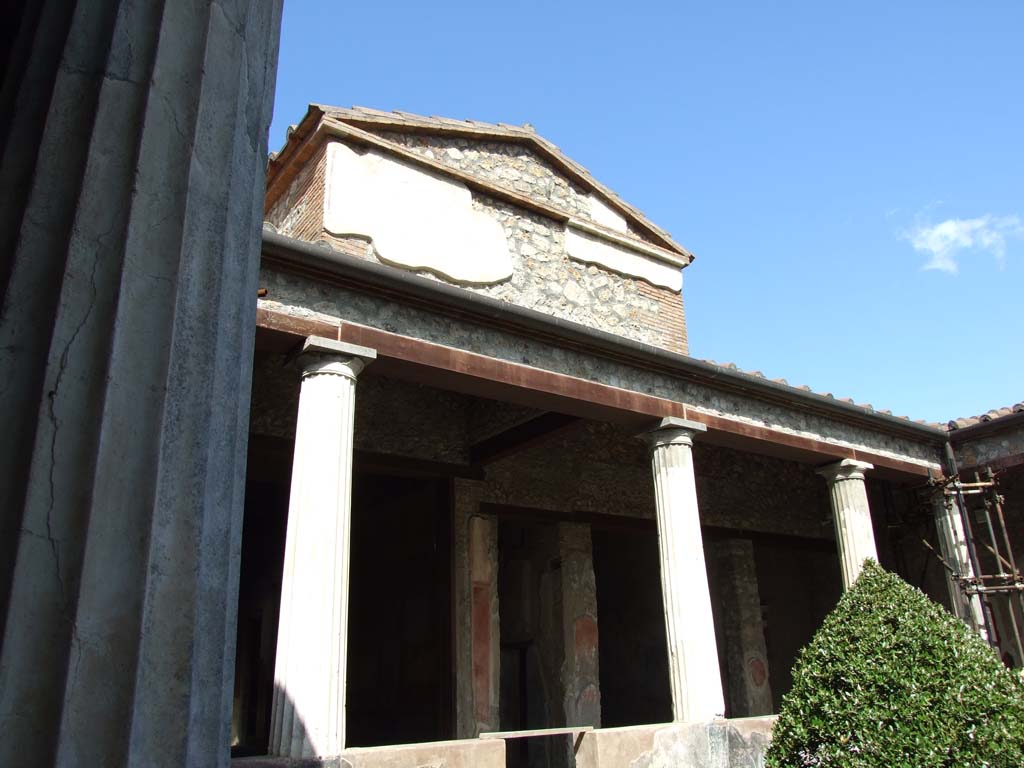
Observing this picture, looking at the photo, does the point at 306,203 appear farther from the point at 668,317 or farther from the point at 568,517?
the point at 568,517

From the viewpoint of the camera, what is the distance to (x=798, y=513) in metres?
11.6

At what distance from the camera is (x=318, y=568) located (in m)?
4.83

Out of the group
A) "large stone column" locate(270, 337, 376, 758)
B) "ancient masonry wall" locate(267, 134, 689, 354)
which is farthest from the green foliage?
"ancient masonry wall" locate(267, 134, 689, 354)

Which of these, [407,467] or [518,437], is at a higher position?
[518,437]

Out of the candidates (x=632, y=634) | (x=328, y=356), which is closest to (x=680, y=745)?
(x=328, y=356)

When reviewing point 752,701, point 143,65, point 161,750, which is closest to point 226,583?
point 161,750

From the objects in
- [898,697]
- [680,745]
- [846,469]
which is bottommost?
[680,745]

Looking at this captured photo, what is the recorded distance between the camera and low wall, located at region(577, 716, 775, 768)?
222 inches

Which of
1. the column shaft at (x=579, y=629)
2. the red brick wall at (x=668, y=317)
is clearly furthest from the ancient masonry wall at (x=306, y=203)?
the column shaft at (x=579, y=629)

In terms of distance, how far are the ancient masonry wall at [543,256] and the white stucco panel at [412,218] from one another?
15 centimetres

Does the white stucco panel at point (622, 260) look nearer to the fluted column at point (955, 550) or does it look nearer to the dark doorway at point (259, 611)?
the fluted column at point (955, 550)

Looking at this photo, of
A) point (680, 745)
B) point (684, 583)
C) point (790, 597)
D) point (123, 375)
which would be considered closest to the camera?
point (123, 375)

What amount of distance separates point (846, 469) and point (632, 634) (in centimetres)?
446

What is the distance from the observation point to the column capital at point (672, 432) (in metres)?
7.09
